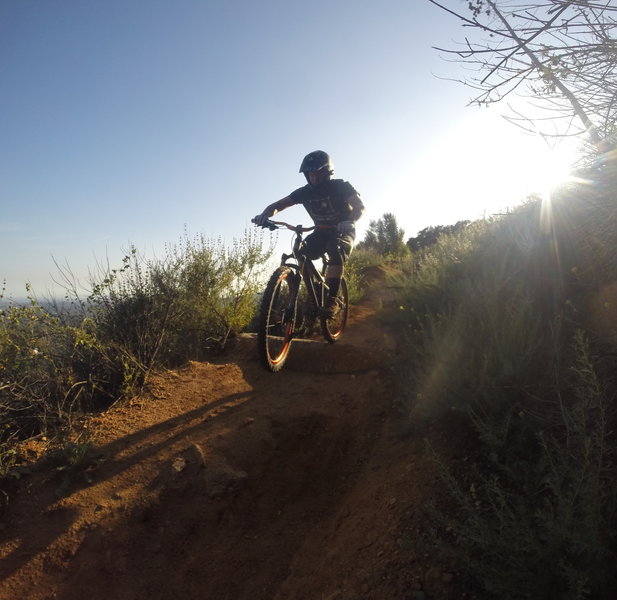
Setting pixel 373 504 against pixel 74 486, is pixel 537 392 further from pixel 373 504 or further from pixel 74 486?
pixel 74 486

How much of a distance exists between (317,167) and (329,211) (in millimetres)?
542

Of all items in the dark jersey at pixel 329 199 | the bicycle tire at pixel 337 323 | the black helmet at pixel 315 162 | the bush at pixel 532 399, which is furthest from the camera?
the bicycle tire at pixel 337 323

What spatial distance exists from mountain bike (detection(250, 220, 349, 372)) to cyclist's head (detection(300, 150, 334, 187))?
715mm

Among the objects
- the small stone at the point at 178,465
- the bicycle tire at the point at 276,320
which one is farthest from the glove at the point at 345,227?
the small stone at the point at 178,465

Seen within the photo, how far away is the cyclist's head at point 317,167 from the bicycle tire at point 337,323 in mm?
1370

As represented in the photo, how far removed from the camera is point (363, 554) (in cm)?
208

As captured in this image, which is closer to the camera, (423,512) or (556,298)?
(423,512)

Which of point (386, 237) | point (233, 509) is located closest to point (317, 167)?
point (233, 509)

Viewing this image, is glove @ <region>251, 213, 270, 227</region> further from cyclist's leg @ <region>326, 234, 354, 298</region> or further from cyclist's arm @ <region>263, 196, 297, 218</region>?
cyclist's leg @ <region>326, 234, 354, 298</region>

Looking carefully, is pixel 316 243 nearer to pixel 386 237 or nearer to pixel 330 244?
pixel 330 244

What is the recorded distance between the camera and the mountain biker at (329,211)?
473 centimetres

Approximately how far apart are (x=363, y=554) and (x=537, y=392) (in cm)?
141

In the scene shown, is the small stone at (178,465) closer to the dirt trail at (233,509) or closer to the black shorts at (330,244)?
the dirt trail at (233,509)

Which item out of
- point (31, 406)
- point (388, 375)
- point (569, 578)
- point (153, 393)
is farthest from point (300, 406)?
point (569, 578)
